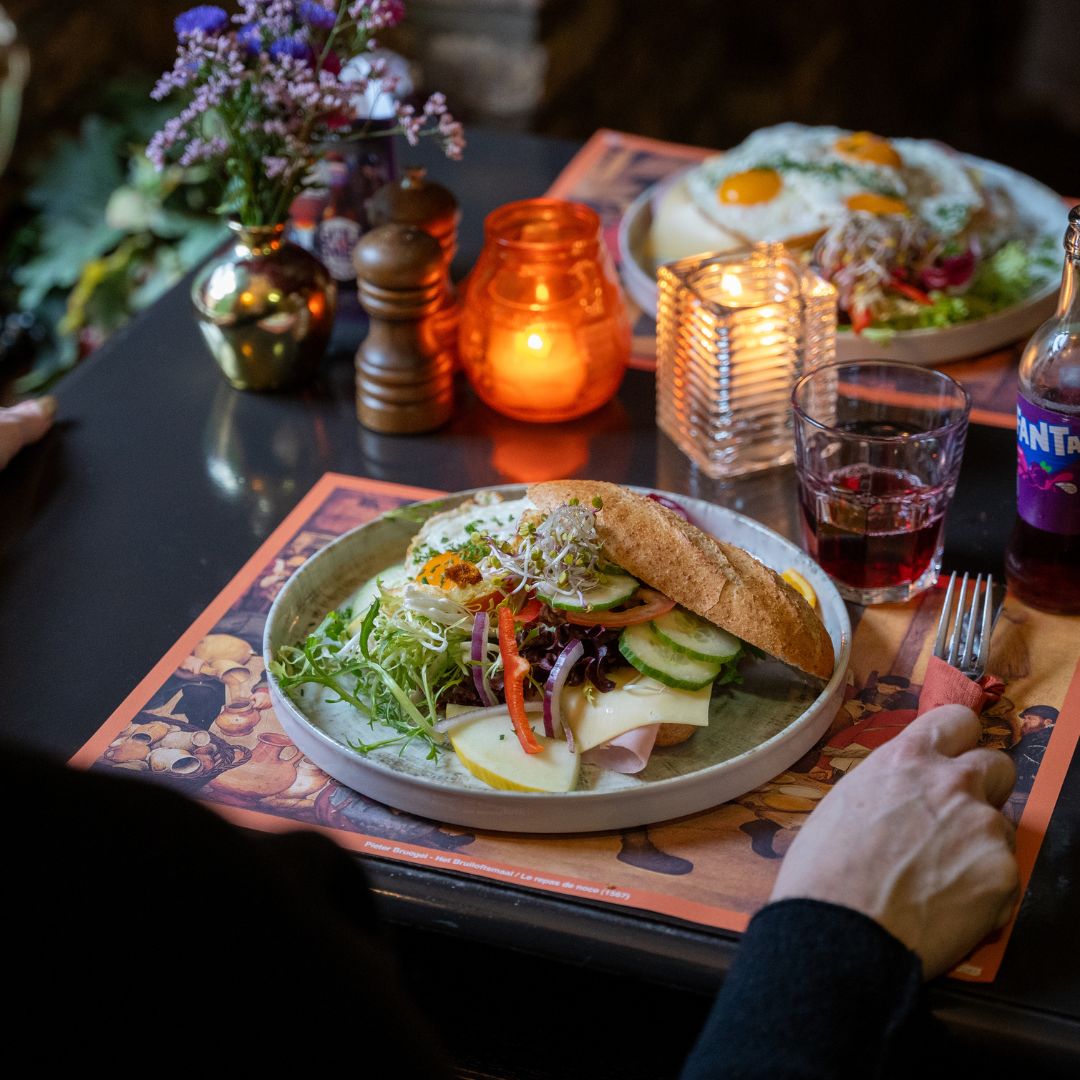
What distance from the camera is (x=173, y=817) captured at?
678 mm

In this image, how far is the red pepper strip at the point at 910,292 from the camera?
192 cm

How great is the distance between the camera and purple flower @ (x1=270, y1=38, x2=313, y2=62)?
1.69 m

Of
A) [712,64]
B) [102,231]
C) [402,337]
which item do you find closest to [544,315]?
[402,337]

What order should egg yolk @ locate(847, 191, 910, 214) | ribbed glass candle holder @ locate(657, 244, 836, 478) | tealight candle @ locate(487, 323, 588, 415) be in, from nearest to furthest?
ribbed glass candle holder @ locate(657, 244, 836, 478), tealight candle @ locate(487, 323, 588, 415), egg yolk @ locate(847, 191, 910, 214)

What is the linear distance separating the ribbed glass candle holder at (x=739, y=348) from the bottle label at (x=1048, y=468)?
0.38m

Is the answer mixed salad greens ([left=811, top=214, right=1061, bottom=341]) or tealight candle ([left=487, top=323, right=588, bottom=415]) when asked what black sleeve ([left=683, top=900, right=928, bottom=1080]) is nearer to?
tealight candle ([left=487, top=323, right=588, bottom=415])

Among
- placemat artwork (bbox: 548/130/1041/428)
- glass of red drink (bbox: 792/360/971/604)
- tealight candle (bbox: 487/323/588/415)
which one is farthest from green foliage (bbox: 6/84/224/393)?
glass of red drink (bbox: 792/360/971/604)

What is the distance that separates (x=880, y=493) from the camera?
1.44 m

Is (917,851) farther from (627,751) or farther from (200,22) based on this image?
(200,22)

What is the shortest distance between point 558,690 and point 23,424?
948 millimetres

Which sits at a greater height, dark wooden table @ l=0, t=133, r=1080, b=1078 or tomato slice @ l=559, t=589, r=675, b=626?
tomato slice @ l=559, t=589, r=675, b=626

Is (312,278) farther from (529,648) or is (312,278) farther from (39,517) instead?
(529,648)

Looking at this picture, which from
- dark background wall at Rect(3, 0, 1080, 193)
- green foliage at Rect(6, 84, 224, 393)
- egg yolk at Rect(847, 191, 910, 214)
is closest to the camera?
egg yolk at Rect(847, 191, 910, 214)

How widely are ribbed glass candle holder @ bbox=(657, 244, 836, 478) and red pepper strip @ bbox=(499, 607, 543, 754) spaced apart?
21.2 inches
